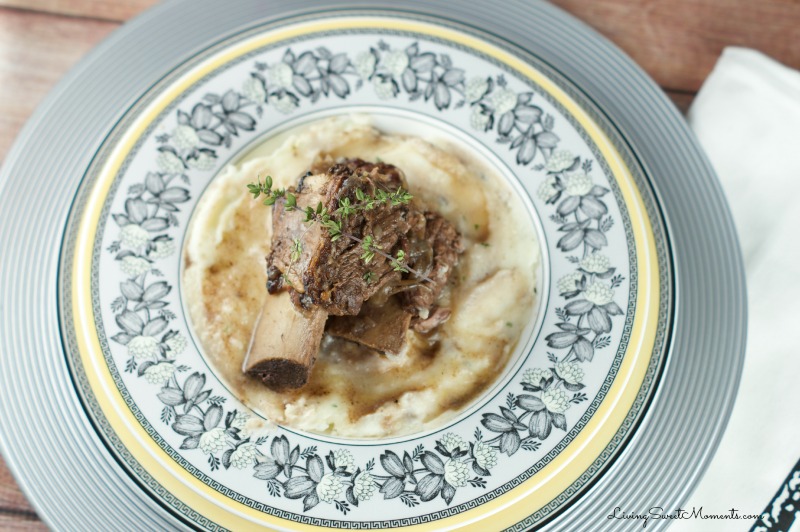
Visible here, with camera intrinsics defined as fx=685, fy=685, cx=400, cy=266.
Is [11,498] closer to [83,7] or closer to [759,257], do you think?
[83,7]

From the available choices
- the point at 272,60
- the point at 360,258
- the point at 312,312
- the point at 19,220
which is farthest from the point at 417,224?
the point at 19,220

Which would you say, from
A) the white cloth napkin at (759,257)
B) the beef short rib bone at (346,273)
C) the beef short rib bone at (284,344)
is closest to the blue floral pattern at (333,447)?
the beef short rib bone at (284,344)

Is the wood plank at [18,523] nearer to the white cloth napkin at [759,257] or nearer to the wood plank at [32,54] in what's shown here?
the wood plank at [32,54]

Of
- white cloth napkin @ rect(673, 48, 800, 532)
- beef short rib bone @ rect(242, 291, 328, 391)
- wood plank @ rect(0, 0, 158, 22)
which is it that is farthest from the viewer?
wood plank @ rect(0, 0, 158, 22)

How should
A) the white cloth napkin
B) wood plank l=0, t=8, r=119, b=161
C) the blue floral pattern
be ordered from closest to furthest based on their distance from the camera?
the blue floral pattern, the white cloth napkin, wood plank l=0, t=8, r=119, b=161

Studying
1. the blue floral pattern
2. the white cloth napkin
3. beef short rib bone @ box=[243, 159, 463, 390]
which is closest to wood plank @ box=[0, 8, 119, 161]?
the blue floral pattern

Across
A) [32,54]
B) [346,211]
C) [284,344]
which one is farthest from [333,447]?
[32,54]

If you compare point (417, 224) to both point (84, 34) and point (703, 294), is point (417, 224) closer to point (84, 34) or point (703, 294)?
point (703, 294)

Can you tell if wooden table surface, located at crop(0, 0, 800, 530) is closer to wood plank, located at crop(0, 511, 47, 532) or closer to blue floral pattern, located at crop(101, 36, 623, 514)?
blue floral pattern, located at crop(101, 36, 623, 514)
